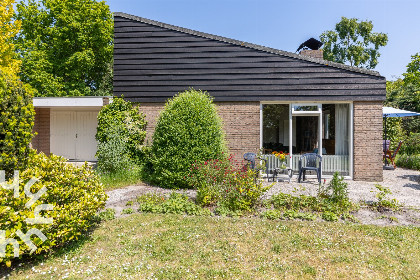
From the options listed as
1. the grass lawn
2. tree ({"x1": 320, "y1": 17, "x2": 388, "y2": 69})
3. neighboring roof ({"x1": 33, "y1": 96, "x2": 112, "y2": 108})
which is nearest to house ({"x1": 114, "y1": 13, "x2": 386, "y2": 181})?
neighboring roof ({"x1": 33, "y1": 96, "x2": 112, "y2": 108})

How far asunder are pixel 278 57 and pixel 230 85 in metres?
1.95

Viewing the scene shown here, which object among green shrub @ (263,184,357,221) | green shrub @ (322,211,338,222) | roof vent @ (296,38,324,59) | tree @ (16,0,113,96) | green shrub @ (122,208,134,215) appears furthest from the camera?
tree @ (16,0,113,96)

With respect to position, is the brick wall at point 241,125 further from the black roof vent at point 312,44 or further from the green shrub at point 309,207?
the black roof vent at point 312,44

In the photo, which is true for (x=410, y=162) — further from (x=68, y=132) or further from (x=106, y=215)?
(x=68, y=132)

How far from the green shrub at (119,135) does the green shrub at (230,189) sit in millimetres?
3467

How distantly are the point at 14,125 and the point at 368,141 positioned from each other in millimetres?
9653

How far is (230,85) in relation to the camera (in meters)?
9.20

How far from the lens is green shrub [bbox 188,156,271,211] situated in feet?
17.0

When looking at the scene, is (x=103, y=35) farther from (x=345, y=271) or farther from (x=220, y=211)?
(x=345, y=271)

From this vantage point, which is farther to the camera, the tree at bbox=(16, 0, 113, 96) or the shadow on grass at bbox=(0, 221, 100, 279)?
the tree at bbox=(16, 0, 113, 96)

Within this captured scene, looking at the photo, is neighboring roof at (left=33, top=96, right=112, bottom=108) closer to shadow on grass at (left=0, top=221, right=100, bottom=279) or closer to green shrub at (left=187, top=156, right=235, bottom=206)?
green shrub at (left=187, top=156, right=235, bottom=206)

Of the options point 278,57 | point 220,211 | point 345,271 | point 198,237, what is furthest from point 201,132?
point 345,271

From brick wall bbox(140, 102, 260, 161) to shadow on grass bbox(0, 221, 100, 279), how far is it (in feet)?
19.5

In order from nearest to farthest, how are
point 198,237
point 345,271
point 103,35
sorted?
point 345,271 < point 198,237 < point 103,35
